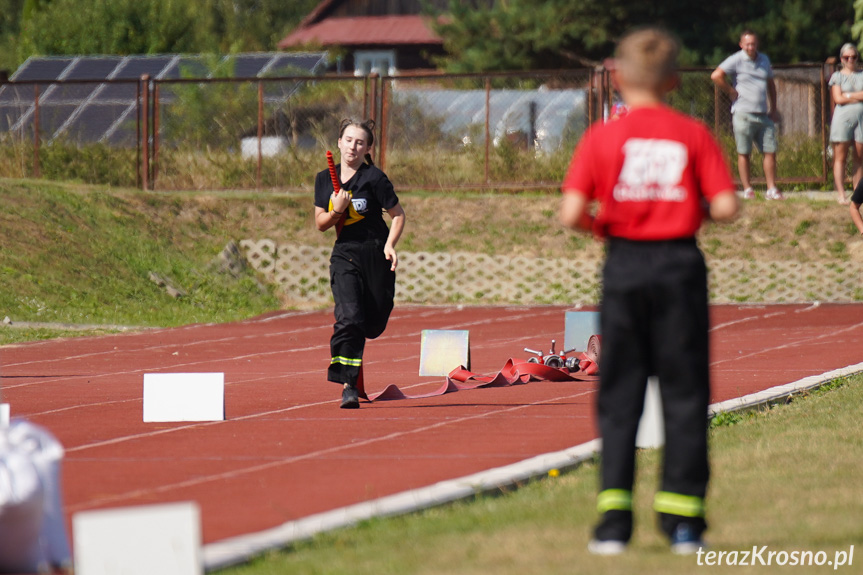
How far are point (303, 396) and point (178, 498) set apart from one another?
4415mm

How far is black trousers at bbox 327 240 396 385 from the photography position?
31.9 feet

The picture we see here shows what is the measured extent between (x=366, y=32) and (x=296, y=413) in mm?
51704

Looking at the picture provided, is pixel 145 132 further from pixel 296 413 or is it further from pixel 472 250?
pixel 296 413

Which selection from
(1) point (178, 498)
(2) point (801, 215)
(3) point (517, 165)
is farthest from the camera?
(3) point (517, 165)

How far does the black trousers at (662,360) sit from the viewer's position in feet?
16.3

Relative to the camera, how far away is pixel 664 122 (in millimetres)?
5012

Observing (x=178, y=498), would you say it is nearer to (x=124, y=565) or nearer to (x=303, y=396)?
(x=124, y=565)

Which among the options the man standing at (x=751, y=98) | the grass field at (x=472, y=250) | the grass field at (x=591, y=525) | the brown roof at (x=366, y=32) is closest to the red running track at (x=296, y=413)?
the grass field at (x=591, y=525)

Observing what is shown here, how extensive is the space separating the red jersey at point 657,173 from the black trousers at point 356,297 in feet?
15.8

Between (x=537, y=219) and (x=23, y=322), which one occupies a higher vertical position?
(x=537, y=219)

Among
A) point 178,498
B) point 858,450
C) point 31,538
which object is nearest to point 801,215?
point 858,450

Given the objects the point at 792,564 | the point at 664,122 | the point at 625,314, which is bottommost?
the point at 792,564

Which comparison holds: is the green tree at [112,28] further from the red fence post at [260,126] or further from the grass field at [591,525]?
the grass field at [591,525]

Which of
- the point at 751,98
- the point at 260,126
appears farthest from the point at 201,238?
the point at 751,98
